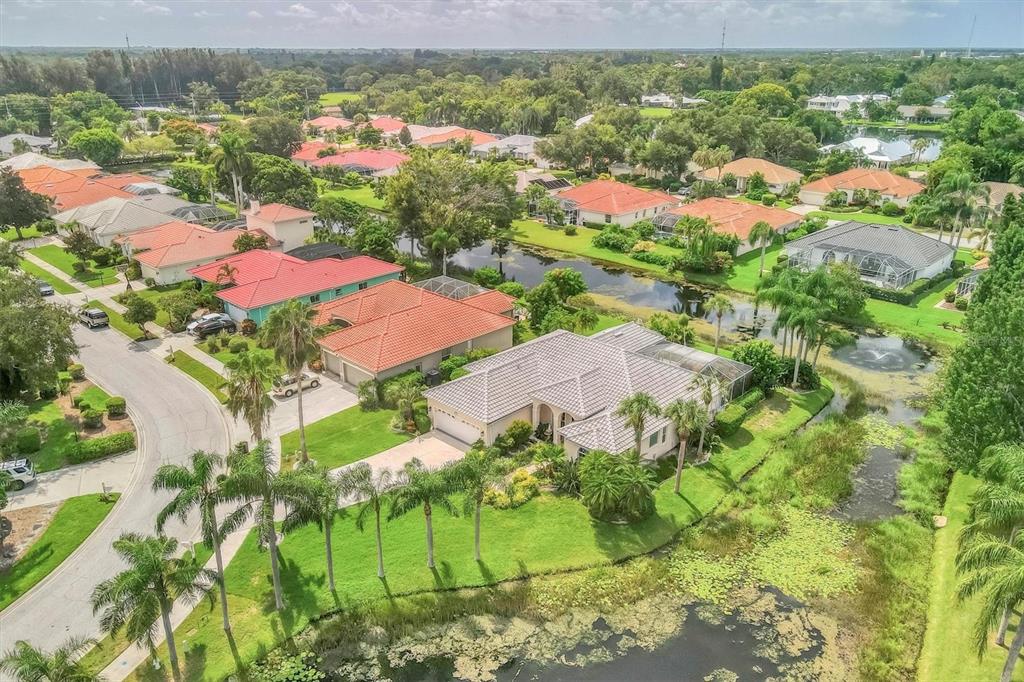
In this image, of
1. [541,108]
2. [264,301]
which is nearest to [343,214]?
[264,301]

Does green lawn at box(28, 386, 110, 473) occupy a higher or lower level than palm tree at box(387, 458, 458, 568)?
→ lower

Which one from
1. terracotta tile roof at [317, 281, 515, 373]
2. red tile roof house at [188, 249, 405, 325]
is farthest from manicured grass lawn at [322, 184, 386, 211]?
terracotta tile roof at [317, 281, 515, 373]

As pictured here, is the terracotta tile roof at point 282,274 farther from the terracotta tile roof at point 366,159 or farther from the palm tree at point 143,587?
the terracotta tile roof at point 366,159

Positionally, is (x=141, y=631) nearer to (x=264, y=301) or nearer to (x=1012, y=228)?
(x=264, y=301)

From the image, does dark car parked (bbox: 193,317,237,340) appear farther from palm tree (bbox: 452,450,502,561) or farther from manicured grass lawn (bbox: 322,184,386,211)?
manicured grass lawn (bbox: 322,184,386,211)

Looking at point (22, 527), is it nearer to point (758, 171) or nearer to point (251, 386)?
point (251, 386)

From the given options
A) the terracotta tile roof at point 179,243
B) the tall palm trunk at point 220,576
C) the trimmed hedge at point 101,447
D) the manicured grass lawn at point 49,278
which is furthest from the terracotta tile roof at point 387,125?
the tall palm trunk at point 220,576

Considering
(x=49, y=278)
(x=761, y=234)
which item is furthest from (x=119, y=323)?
(x=761, y=234)
